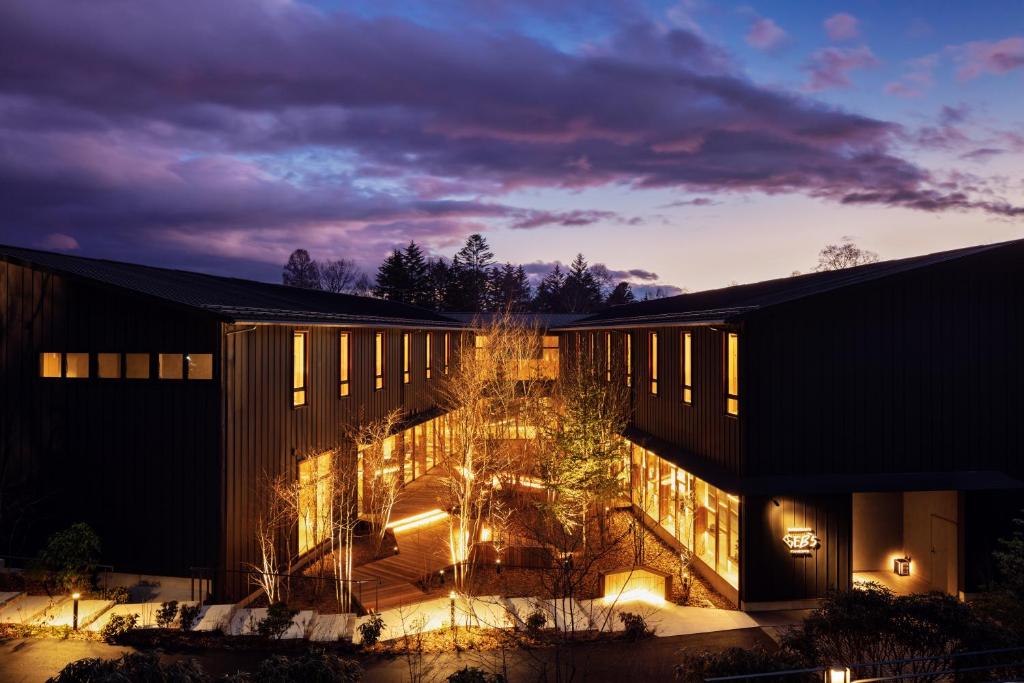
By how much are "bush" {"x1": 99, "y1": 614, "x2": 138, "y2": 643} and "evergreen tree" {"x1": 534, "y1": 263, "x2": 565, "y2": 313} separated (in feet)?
234

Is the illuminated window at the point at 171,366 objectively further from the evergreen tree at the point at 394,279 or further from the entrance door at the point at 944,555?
the evergreen tree at the point at 394,279

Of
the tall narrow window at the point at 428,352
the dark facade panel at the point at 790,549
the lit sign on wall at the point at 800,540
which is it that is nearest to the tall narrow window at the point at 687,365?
the dark facade panel at the point at 790,549

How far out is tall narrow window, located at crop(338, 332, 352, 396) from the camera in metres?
18.4

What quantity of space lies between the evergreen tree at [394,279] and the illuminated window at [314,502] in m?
52.0

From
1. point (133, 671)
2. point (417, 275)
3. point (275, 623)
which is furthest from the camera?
point (417, 275)

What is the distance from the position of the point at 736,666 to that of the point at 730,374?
745 centimetres

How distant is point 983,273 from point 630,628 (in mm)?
10420

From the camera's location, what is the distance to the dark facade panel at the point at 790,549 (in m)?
12.7

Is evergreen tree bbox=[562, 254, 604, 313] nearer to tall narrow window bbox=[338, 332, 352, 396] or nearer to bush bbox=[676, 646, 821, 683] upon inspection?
tall narrow window bbox=[338, 332, 352, 396]

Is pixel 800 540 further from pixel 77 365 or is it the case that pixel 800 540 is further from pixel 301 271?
pixel 301 271

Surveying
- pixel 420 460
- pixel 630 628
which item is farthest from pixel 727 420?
pixel 420 460

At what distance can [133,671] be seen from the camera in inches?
236

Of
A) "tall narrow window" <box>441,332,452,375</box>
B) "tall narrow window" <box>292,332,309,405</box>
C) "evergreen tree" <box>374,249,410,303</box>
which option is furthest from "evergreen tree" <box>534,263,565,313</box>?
"tall narrow window" <box>292,332,309,405</box>

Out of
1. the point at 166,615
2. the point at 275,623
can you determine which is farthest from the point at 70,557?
the point at 275,623
